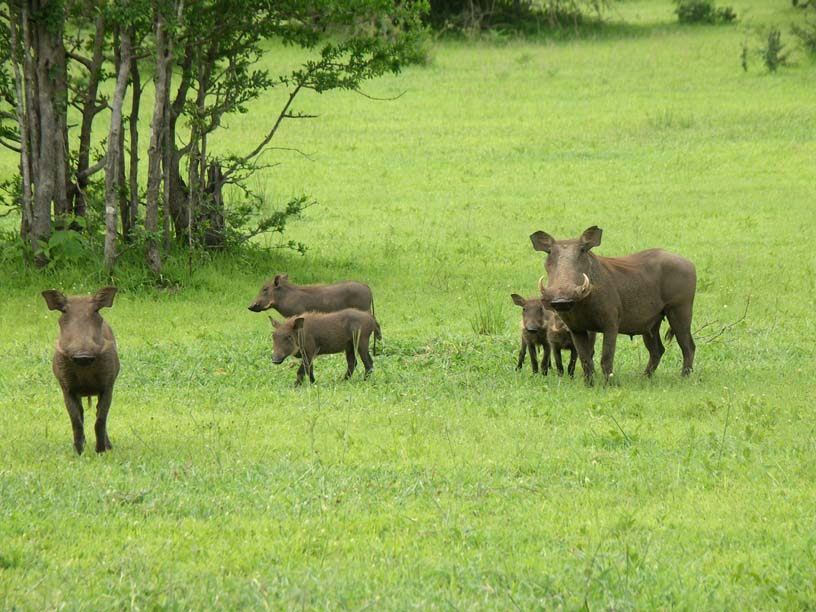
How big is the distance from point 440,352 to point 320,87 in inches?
290

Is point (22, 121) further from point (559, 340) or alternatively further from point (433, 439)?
point (433, 439)

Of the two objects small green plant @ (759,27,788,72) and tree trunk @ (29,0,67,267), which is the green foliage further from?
tree trunk @ (29,0,67,267)

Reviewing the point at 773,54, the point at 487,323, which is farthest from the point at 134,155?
the point at 773,54

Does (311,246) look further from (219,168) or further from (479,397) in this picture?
(479,397)

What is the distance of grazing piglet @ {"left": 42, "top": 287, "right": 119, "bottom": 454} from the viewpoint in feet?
29.8

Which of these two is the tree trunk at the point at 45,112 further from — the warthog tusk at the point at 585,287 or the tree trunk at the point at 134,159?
the warthog tusk at the point at 585,287

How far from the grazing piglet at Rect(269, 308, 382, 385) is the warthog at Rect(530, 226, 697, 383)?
6.92 ft

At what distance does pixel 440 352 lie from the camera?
573 inches

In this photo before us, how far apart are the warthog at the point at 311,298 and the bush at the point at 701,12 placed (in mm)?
39952

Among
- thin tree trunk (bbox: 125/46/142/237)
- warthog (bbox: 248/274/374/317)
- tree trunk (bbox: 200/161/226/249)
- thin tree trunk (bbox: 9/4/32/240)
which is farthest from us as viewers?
tree trunk (bbox: 200/161/226/249)

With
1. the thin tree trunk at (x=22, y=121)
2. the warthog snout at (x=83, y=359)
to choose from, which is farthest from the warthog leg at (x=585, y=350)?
the thin tree trunk at (x=22, y=121)

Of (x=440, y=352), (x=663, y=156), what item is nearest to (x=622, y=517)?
(x=440, y=352)

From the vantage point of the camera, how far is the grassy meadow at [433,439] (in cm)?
651

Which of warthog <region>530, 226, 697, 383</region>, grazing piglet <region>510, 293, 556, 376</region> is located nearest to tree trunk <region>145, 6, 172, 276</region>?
grazing piglet <region>510, 293, 556, 376</region>
